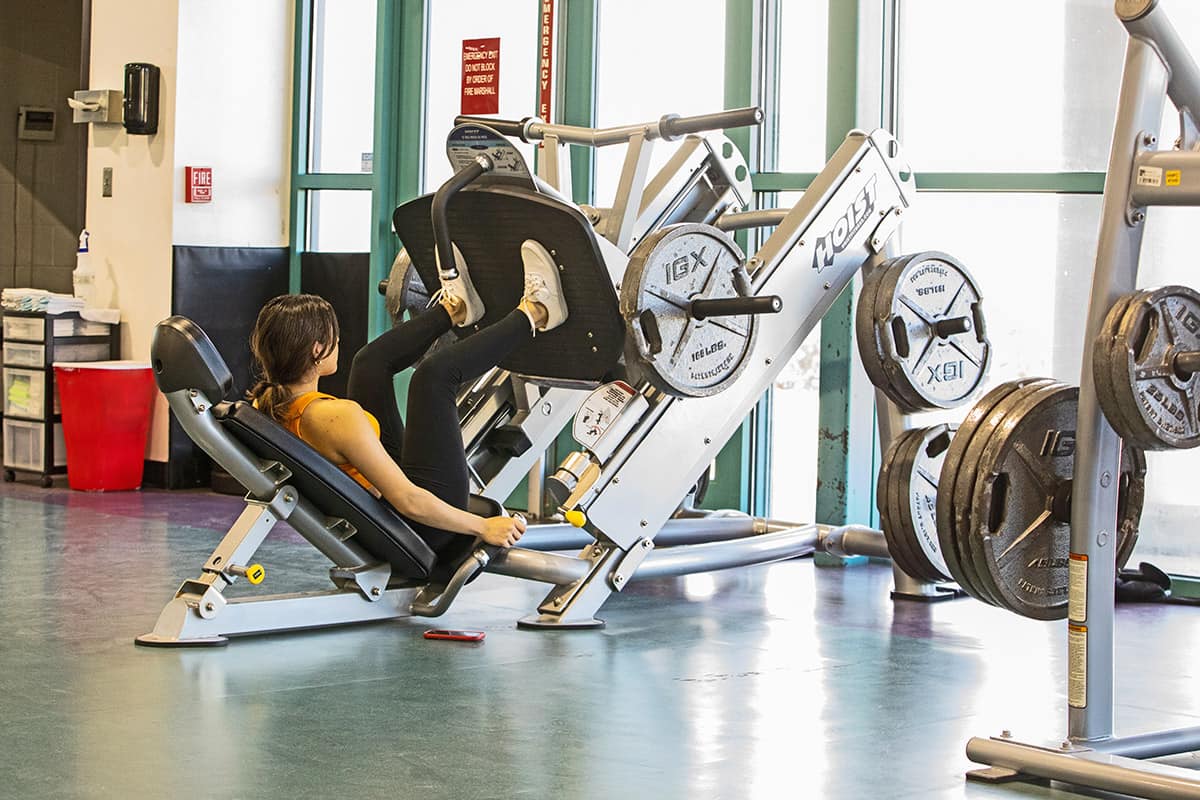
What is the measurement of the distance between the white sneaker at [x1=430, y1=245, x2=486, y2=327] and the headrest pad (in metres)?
1.07

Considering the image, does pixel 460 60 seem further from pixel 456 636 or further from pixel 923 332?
pixel 456 636

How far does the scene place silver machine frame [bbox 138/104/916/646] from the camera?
4.98m

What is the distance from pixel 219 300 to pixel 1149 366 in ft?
21.1

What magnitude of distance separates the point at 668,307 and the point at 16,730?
2270 mm

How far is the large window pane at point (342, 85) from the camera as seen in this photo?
9219 mm

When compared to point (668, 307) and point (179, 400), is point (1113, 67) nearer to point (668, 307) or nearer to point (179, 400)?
point (668, 307)

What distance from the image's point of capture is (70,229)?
35.1 feet

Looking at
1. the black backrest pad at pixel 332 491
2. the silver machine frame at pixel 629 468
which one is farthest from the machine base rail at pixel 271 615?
the black backrest pad at pixel 332 491

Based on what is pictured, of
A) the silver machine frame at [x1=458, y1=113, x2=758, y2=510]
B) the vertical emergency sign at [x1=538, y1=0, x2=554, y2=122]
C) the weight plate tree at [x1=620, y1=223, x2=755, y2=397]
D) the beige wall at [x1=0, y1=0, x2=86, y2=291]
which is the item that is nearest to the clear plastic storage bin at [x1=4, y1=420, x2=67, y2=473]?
the beige wall at [x1=0, y1=0, x2=86, y2=291]

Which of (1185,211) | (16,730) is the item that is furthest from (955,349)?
(16,730)

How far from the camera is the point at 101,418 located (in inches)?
343

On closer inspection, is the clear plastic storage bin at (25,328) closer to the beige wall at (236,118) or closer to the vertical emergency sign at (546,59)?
the beige wall at (236,118)

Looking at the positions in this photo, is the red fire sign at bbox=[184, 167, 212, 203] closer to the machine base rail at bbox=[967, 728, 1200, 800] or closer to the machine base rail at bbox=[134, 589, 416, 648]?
the machine base rail at bbox=[134, 589, 416, 648]

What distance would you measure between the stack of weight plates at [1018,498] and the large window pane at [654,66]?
4.10 m
